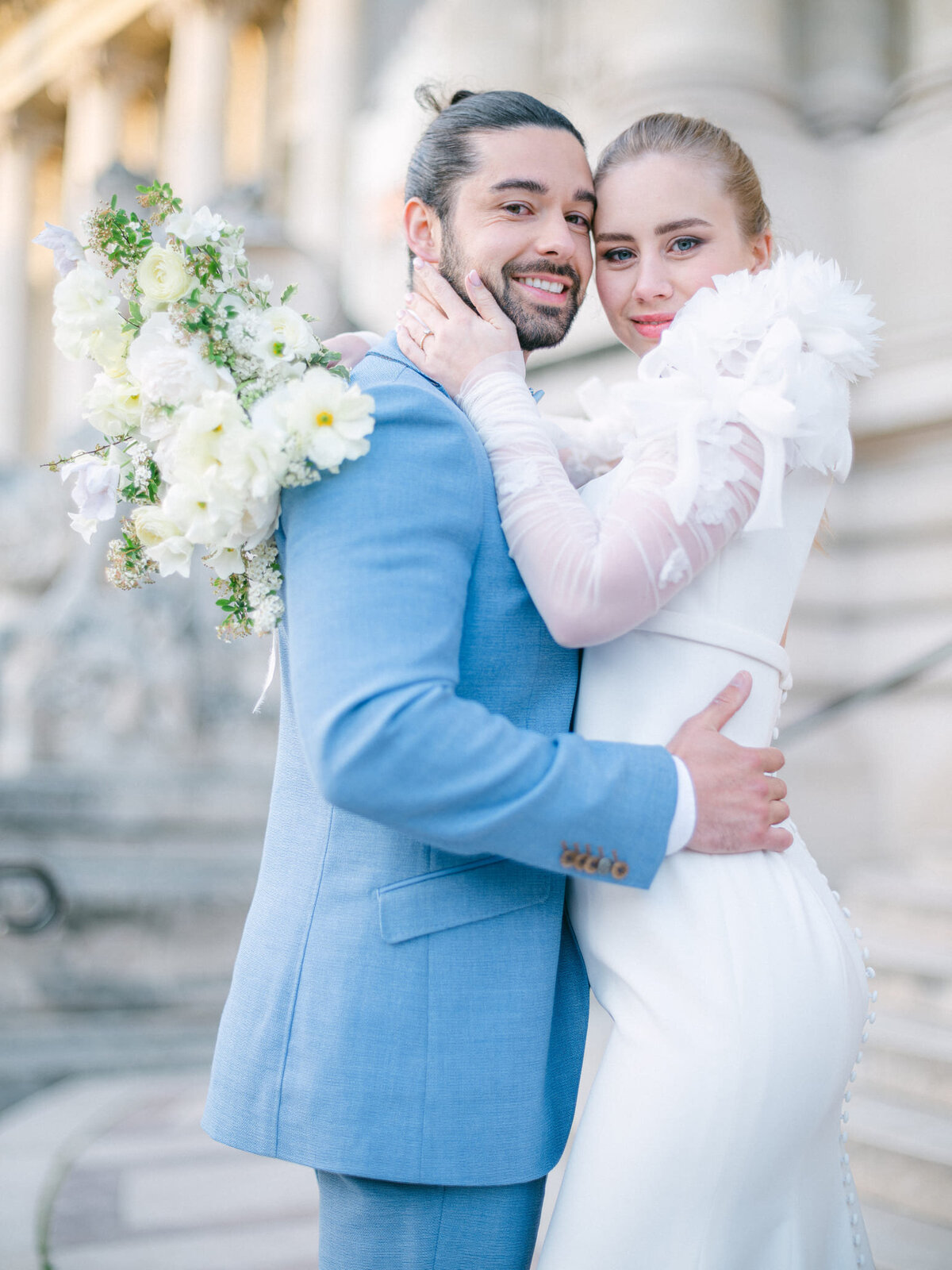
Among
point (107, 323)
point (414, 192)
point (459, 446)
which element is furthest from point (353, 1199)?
point (414, 192)

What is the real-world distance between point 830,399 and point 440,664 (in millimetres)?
677

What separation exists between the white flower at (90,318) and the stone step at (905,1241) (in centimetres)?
270

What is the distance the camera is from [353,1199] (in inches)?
54.4

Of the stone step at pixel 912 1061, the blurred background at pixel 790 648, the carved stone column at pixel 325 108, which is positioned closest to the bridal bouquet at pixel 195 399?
the blurred background at pixel 790 648

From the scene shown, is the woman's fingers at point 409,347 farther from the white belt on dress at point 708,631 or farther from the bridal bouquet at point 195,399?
the white belt on dress at point 708,631

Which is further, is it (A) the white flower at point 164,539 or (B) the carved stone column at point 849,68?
(B) the carved stone column at point 849,68

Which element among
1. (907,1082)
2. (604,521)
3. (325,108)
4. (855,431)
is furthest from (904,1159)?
(325,108)

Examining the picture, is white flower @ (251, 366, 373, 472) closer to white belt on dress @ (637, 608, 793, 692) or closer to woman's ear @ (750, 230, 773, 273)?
white belt on dress @ (637, 608, 793, 692)

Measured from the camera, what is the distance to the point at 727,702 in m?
1.47

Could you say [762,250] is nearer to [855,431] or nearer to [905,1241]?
[905,1241]

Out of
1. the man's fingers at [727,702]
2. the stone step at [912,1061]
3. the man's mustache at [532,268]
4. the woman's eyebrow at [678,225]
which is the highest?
the woman's eyebrow at [678,225]

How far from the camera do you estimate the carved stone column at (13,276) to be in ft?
60.2

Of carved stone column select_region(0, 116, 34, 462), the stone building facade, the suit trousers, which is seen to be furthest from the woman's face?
carved stone column select_region(0, 116, 34, 462)

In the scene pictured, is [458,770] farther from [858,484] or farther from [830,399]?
[858,484]
